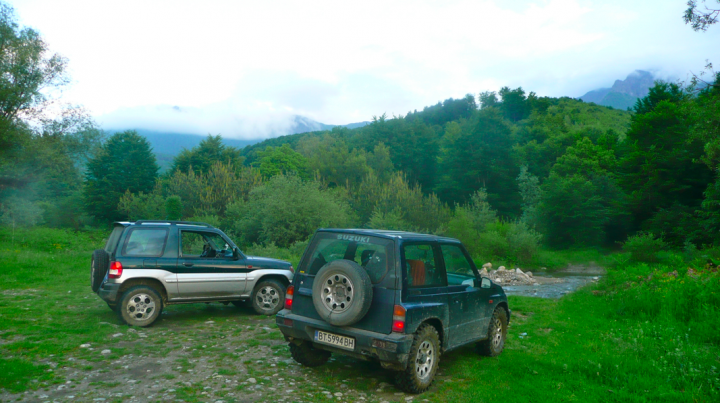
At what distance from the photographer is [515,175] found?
56344 millimetres

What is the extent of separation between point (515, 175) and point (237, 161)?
111 feet

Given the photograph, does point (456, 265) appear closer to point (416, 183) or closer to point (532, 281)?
point (532, 281)

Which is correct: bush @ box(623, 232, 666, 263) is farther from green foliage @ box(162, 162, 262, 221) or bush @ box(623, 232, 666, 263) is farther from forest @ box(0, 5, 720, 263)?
green foliage @ box(162, 162, 262, 221)

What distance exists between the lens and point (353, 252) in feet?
17.6

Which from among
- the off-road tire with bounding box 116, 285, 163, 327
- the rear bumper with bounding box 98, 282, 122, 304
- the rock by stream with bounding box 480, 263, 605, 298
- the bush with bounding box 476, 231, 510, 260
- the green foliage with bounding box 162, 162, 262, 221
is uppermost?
the green foliage with bounding box 162, 162, 262, 221

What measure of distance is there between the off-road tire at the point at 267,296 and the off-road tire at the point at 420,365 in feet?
15.7

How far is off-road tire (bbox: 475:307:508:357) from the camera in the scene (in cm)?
679

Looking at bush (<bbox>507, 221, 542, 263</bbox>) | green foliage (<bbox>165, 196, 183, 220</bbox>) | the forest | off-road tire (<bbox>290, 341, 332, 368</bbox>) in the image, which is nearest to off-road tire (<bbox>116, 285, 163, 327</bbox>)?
off-road tire (<bbox>290, 341, 332, 368</bbox>)

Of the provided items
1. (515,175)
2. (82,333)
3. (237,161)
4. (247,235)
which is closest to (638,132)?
(515,175)

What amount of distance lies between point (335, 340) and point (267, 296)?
4594 millimetres

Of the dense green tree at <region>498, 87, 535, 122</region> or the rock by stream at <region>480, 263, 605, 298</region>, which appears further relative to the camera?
the dense green tree at <region>498, 87, 535, 122</region>

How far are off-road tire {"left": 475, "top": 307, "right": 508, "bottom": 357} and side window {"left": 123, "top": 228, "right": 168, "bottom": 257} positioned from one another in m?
5.84

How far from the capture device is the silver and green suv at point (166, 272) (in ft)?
25.7

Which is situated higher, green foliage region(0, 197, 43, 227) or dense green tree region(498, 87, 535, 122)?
dense green tree region(498, 87, 535, 122)
